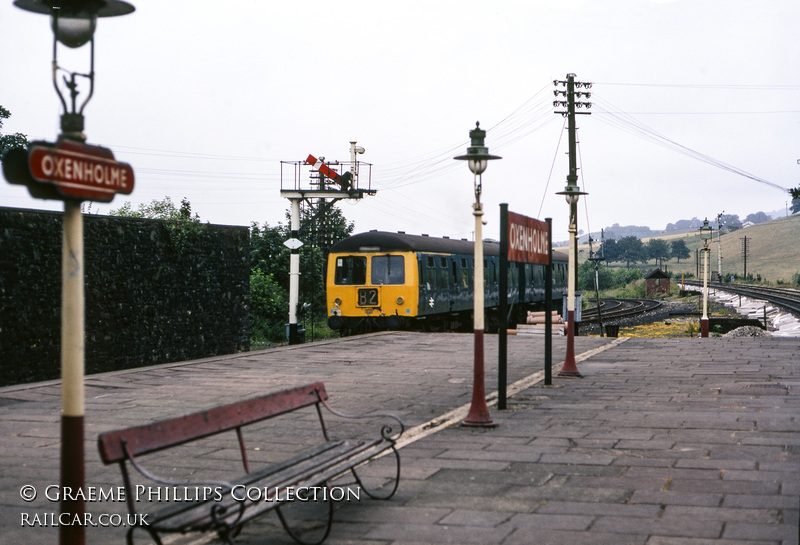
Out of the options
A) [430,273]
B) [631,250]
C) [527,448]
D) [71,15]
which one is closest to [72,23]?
[71,15]

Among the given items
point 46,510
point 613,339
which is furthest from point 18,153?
point 613,339

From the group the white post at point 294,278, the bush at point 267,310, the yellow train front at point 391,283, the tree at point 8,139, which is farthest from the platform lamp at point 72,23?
the tree at point 8,139

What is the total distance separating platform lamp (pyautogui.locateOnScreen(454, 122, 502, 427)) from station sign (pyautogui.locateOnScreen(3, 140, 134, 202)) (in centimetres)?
427

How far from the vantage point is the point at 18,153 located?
11.1ft

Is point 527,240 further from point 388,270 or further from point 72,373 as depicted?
point 388,270

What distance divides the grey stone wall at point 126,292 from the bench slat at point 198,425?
277 inches

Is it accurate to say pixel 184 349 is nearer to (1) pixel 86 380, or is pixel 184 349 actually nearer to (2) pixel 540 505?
(1) pixel 86 380

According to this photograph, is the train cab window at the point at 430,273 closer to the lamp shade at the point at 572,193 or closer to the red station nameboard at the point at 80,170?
the lamp shade at the point at 572,193

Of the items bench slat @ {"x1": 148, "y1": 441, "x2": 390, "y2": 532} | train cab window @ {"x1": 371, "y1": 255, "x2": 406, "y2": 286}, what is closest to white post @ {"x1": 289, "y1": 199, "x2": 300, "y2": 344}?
train cab window @ {"x1": 371, "y1": 255, "x2": 406, "y2": 286}

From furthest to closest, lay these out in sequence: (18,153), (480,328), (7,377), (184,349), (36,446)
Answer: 1. (184,349)
2. (7,377)
3. (480,328)
4. (36,446)
5. (18,153)

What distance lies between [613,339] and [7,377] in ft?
38.5

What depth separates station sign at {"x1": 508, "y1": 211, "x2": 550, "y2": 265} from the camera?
28.0 feet

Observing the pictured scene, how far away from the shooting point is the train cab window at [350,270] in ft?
67.4

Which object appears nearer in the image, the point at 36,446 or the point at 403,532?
the point at 403,532
